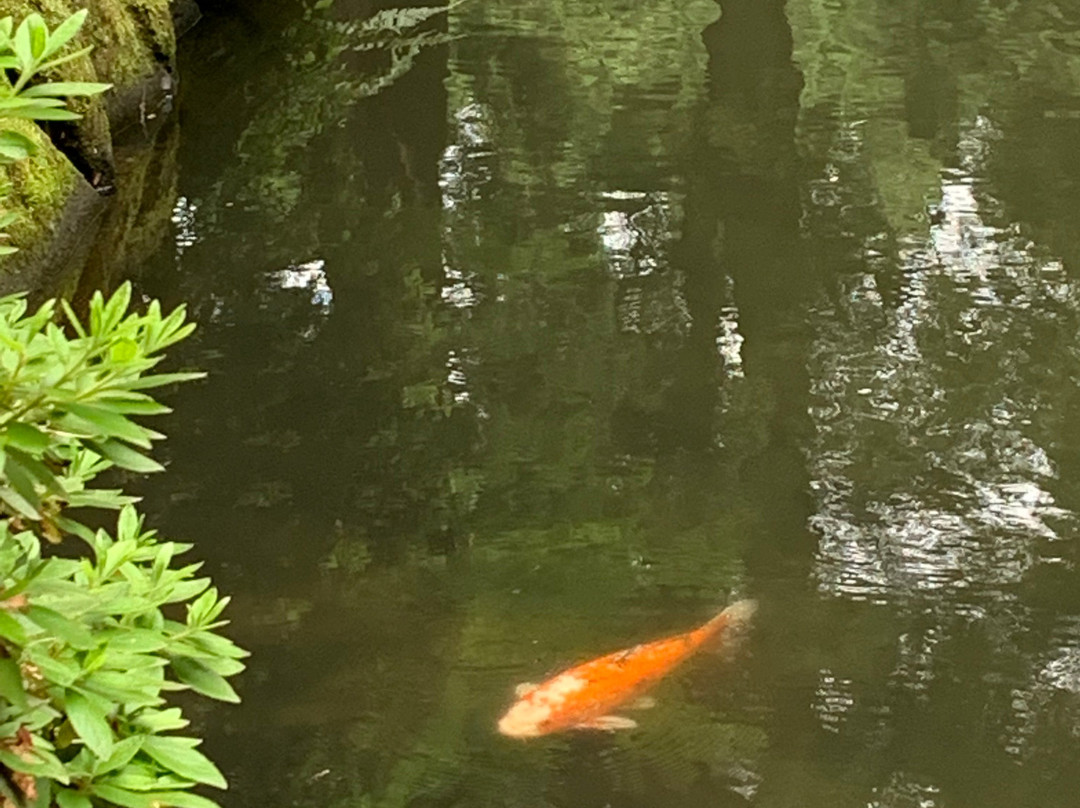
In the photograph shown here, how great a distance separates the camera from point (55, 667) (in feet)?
5.49

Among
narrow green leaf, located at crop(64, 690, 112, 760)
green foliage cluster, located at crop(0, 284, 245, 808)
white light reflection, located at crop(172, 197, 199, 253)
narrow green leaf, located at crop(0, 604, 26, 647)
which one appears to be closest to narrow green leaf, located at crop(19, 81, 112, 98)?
green foliage cluster, located at crop(0, 284, 245, 808)

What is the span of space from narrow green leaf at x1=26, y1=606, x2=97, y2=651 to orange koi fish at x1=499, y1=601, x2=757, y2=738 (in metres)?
3.04

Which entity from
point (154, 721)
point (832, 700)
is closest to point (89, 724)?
point (154, 721)

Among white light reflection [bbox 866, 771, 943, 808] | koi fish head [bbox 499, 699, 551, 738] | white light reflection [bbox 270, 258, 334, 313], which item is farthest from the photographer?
white light reflection [bbox 270, 258, 334, 313]

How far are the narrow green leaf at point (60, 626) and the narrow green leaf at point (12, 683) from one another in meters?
0.05

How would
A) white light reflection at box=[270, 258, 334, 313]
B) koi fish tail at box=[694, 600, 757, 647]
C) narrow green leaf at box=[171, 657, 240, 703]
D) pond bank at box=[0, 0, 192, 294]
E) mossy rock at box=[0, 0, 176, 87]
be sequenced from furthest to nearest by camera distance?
1. mossy rock at box=[0, 0, 176, 87]
2. pond bank at box=[0, 0, 192, 294]
3. white light reflection at box=[270, 258, 334, 313]
4. koi fish tail at box=[694, 600, 757, 647]
5. narrow green leaf at box=[171, 657, 240, 703]

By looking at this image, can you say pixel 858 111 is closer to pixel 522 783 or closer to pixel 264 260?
pixel 264 260

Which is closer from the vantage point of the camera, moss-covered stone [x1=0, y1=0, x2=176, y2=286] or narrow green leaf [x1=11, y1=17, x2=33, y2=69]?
narrow green leaf [x1=11, y1=17, x2=33, y2=69]

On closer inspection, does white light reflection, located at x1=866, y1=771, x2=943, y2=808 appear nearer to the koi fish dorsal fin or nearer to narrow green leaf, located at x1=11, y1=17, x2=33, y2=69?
the koi fish dorsal fin

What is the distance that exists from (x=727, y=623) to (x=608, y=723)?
2.41 feet

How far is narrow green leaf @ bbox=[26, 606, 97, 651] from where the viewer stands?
1.65 meters

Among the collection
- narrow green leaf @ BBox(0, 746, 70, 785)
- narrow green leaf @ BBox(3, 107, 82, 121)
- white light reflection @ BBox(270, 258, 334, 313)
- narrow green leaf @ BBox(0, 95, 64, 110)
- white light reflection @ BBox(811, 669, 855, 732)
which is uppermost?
narrow green leaf @ BBox(0, 95, 64, 110)

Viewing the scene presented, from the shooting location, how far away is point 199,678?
6.36 feet

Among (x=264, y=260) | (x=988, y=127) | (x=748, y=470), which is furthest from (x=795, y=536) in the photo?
(x=988, y=127)
